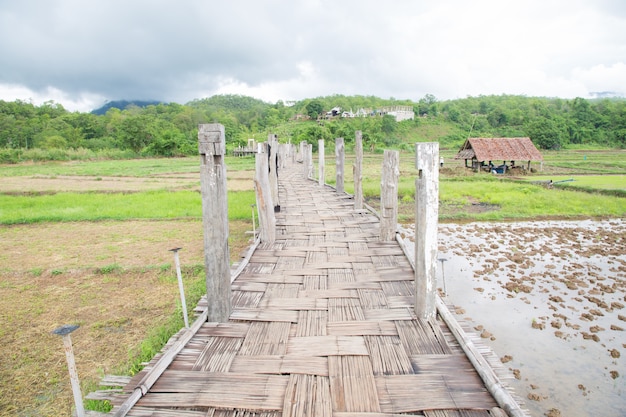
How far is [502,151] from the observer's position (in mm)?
25594

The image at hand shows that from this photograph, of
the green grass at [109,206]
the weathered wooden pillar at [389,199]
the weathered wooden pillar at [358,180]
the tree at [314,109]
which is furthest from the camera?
the tree at [314,109]

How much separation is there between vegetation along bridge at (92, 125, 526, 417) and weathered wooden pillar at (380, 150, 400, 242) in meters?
0.78

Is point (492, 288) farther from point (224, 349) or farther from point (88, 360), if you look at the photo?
point (88, 360)

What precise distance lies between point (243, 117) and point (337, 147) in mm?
65978

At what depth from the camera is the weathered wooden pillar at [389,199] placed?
244 inches

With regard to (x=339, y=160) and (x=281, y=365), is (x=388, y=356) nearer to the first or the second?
(x=281, y=365)

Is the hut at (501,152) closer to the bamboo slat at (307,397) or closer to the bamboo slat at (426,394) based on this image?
the bamboo slat at (426,394)

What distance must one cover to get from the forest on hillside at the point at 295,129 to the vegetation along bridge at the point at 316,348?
107 feet

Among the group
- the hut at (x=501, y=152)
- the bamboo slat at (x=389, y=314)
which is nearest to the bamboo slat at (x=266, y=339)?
the bamboo slat at (x=389, y=314)

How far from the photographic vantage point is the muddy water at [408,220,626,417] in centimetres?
390

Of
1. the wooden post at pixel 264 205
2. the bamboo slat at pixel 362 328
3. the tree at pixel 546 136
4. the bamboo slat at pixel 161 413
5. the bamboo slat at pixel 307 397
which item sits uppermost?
the tree at pixel 546 136

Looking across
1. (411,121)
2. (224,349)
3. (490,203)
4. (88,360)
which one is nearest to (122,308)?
(88,360)

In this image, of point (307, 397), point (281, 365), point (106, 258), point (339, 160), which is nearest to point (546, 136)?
point (339, 160)

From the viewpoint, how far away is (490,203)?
14.5m
